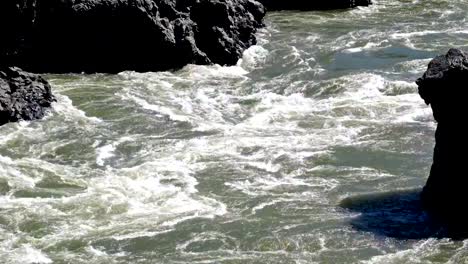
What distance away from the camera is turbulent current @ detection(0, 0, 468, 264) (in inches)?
473

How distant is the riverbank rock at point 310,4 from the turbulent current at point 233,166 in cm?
734

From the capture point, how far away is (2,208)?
13305mm

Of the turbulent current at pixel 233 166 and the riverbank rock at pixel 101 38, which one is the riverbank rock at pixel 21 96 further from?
the riverbank rock at pixel 101 38

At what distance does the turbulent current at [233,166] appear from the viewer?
12.0 meters

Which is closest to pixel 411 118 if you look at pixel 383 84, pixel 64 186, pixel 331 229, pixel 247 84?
pixel 383 84

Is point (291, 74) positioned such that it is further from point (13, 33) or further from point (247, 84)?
point (13, 33)

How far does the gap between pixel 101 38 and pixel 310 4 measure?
11.7 meters

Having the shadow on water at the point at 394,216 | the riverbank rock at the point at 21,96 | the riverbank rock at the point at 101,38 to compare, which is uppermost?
the riverbank rock at the point at 101,38

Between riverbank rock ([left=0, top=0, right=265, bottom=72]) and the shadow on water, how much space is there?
9989 mm

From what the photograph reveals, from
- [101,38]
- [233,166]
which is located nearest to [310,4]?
[101,38]

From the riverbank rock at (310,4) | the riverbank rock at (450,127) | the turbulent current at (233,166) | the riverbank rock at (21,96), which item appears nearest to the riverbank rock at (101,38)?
the turbulent current at (233,166)

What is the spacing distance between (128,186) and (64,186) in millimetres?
1100

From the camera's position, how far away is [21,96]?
715 inches

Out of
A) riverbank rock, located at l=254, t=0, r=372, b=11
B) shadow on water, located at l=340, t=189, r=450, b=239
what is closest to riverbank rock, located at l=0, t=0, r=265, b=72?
riverbank rock, located at l=254, t=0, r=372, b=11
